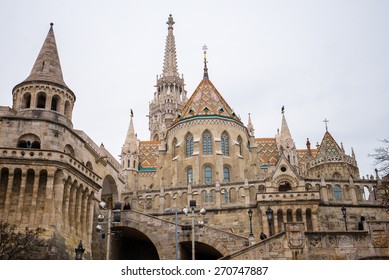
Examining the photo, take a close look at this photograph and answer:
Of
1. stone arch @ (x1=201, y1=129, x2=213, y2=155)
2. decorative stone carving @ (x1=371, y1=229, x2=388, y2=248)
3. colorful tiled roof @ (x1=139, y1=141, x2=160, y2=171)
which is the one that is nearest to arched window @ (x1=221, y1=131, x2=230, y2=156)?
stone arch @ (x1=201, y1=129, x2=213, y2=155)

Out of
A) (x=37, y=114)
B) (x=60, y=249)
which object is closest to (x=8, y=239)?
(x=60, y=249)

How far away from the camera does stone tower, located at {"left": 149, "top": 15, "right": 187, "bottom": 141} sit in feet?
224

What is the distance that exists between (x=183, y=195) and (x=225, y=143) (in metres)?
9.50

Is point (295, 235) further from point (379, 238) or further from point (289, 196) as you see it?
point (289, 196)

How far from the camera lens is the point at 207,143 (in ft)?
128

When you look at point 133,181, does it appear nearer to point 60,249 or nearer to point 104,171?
point 104,171

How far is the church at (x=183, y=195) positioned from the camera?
64.0ft

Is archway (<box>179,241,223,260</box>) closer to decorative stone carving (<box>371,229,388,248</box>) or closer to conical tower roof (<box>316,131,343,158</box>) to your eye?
decorative stone carving (<box>371,229,388,248</box>)

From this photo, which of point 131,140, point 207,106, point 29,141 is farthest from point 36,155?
point 131,140

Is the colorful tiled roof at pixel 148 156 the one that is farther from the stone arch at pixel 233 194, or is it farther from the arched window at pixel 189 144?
the stone arch at pixel 233 194

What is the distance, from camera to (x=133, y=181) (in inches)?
1975

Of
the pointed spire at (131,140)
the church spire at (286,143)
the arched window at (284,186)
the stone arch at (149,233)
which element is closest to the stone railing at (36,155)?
the stone arch at (149,233)

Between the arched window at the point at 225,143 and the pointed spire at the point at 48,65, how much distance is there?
53.5 feet
